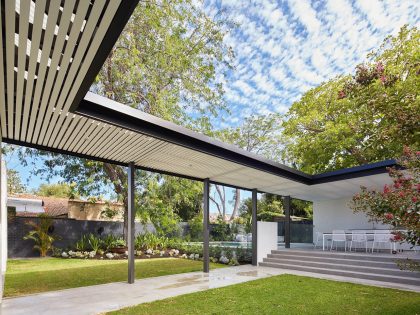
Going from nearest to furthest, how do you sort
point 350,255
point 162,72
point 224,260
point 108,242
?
1. point 350,255
2. point 224,260
3. point 162,72
4. point 108,242

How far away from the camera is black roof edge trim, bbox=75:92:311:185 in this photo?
5.23m

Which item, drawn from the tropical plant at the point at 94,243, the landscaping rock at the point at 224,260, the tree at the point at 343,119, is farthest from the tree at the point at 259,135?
the landscaping rock at the point at 224,260

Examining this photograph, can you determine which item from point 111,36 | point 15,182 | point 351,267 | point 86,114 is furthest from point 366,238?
point 15,182

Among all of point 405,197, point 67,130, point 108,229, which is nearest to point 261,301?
point 405,197

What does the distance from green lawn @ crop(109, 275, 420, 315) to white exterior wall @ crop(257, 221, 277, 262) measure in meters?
4.21

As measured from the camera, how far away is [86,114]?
5.20 metres

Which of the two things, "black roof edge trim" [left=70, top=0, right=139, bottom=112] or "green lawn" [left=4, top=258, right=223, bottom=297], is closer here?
"black roof edge trim" [left=70, top=0, right=139, bottom=112]

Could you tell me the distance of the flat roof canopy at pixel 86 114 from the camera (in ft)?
9.42

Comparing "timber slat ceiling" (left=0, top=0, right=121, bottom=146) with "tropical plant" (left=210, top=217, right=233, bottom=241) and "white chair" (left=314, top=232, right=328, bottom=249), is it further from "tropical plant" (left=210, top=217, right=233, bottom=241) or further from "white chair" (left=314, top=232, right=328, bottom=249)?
"white chair" (left=314, top=232, right=328, bottom=249)

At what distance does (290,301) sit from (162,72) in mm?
11840

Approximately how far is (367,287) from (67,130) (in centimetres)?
789

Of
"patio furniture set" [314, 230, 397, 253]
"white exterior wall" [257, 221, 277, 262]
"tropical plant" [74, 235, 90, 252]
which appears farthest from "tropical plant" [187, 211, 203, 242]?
"patio furniture set" [314, 230, 397, 253]

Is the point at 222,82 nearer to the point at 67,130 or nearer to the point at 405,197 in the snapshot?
the point at 67,130

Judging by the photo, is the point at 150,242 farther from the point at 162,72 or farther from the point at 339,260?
the point at 339,260
